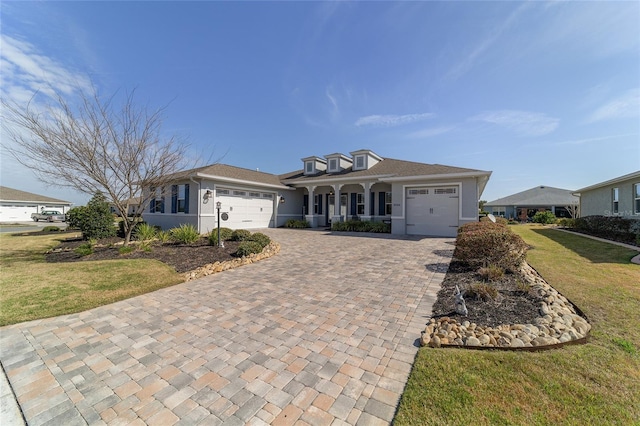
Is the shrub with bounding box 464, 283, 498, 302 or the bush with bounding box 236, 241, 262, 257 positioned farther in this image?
the bush with bounding box 236, 241, 262, 257

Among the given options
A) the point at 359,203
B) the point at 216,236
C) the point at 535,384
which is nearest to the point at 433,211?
the point at 359,203

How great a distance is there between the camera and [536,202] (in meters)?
33.0

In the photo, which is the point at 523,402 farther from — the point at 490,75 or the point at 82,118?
the point at 82,118

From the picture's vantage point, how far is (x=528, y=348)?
304 cm

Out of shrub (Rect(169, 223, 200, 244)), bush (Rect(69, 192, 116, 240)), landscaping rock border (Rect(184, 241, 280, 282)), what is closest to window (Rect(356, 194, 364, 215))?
landscaping rock border (Rect(184, 241, 280, 282))

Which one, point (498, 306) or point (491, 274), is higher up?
point (491, 274)

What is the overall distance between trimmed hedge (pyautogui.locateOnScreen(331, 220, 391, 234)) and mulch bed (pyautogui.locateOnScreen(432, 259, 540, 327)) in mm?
9517

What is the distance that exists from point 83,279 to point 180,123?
6.45m

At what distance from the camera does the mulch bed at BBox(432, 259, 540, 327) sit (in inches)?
148

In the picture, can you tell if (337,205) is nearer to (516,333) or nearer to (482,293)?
(482,293)

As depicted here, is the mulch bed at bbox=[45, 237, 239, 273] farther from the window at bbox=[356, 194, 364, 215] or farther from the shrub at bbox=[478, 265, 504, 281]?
the window at bbox=[356, 194, 364, 215]

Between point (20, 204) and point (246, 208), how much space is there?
34.3 m

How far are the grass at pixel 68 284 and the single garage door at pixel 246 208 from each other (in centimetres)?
773

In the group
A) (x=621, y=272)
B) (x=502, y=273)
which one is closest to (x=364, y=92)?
(x=502, y=273)
